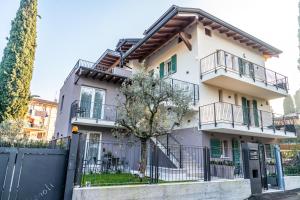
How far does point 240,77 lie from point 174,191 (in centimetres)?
903

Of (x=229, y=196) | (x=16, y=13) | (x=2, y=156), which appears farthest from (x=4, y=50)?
(x=229, y=196)

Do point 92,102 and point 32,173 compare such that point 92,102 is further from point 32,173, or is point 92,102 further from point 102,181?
point 32,173

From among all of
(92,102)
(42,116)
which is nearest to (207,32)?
(92,102)

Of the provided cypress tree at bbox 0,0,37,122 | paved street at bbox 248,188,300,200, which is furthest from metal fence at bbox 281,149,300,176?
cypress tree at bbox 0,0,37,122

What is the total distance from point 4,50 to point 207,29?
15106mm

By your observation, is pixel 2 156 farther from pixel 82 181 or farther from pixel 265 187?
pixel 265 187

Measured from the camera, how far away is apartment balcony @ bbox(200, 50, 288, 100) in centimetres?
1257

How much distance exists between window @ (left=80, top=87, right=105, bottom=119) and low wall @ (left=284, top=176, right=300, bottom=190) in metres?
11.5

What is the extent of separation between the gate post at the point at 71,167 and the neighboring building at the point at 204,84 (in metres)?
6.69

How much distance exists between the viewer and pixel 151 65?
59.1 ft

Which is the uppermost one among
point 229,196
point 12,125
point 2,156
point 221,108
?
point 221,108

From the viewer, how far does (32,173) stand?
5.09m

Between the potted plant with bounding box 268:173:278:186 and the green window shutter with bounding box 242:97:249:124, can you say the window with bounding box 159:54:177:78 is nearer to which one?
the green window shutter with bounding box 242:97:249:124

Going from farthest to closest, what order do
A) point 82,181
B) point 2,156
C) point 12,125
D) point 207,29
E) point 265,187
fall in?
point 207,29
point 12,125
point 265,187
point 82,181
point 2,156
